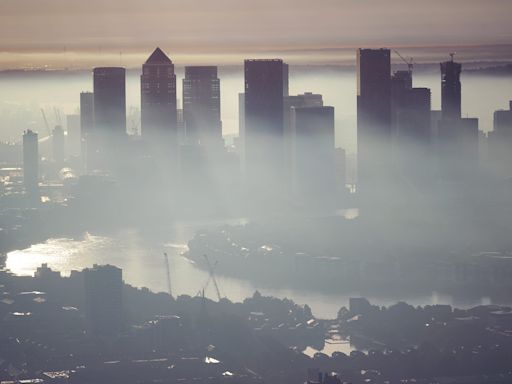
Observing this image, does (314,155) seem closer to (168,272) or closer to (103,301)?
(168,272)

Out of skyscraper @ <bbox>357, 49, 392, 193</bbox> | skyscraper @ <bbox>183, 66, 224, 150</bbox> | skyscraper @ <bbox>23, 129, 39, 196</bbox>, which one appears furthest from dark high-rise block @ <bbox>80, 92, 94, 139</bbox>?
skyscraper @ <bbox>357, 49, 392, 193</bbox>

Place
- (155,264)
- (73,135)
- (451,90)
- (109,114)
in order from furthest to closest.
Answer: (73,135) → (109,114) → (451,90) → (155,264)

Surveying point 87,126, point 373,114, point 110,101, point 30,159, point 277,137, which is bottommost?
point 30,159

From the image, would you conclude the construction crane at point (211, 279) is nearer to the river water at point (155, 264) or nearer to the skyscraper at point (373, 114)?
the river water at point (155, 264)

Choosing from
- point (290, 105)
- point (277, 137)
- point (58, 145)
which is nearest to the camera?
point (277, 137)

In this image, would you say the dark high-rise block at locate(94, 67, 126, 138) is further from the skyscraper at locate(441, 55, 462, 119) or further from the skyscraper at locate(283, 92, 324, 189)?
the skyscraper at locate(441, 55, 462, 119)

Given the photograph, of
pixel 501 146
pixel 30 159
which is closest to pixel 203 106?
pixel 30 159

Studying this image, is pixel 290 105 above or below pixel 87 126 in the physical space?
above
